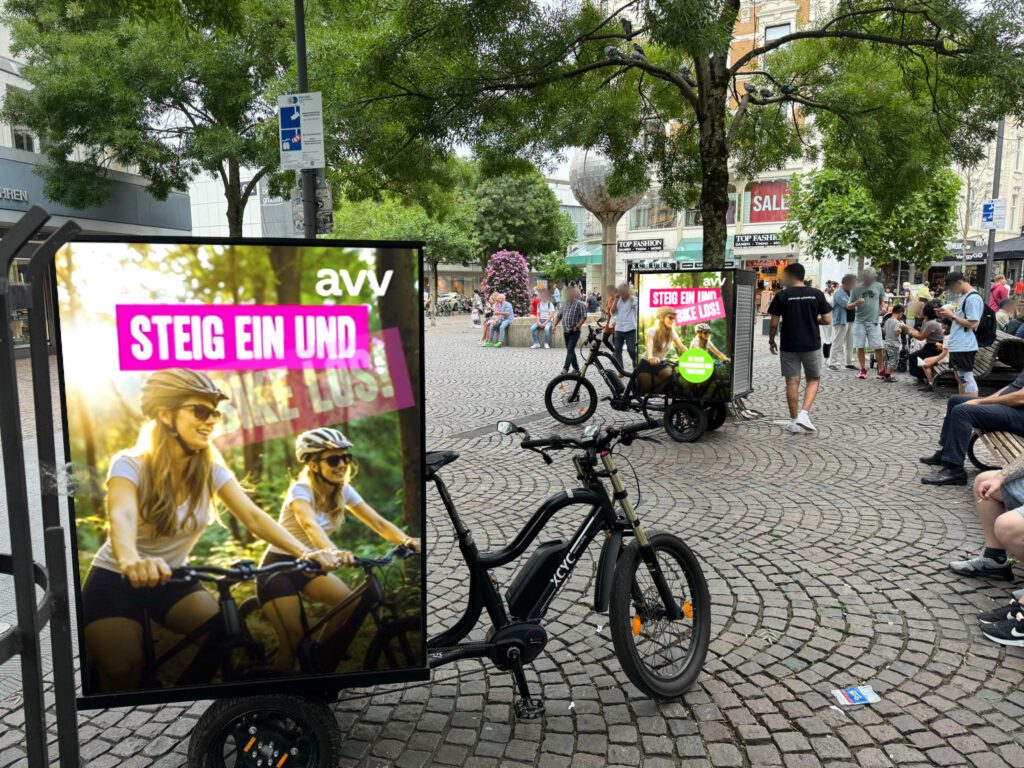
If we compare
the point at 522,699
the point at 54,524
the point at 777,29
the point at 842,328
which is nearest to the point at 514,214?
the point at 777,29

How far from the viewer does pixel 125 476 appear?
219 centimetres

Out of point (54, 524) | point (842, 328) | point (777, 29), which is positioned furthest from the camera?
point (777, 29)

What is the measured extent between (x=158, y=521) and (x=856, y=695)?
9.27ft

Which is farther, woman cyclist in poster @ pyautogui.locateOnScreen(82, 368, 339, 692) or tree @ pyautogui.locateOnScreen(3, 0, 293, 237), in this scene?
tree @ pyautogui.locateOnScreen(3, 0, 293, 237)

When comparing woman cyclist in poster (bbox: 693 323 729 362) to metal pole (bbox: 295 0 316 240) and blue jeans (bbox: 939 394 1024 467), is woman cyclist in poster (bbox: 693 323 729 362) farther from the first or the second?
metal pole (bbox: 295 0 316 240)

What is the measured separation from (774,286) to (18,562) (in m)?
38.5

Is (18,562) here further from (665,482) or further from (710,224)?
(710,224)

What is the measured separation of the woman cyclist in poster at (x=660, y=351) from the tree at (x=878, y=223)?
20.5 m

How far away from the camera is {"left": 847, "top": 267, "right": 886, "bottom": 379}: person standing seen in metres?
12.5

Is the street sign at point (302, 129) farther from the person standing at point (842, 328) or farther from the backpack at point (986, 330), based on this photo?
the person standing at point (842, 328)

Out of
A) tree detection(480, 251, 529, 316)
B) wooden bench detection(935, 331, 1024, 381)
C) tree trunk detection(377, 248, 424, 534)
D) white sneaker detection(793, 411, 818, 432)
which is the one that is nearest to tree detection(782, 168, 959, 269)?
tree detection(480, 251, 529, 316)

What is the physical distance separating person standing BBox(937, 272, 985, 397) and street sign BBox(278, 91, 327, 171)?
25.5 ft

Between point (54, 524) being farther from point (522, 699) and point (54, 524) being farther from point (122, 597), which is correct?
point (522, 699)

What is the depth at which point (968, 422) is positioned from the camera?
5.96 m
